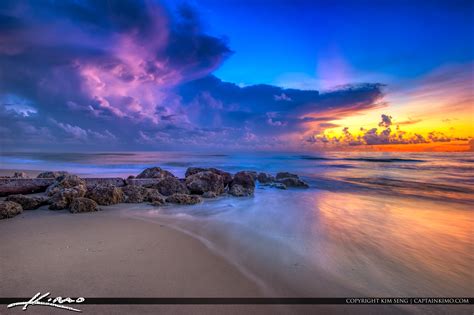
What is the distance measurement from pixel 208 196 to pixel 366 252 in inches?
174

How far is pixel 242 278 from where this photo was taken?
94.5 inches

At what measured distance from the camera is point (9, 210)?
4.20 m

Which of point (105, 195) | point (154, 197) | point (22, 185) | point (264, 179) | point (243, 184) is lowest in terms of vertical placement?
point (264, 179)

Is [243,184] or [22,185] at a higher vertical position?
[22,185]

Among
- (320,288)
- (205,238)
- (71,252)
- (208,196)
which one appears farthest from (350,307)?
(208,196)

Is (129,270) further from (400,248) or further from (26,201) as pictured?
(26,201)

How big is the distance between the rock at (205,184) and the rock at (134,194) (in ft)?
4.73

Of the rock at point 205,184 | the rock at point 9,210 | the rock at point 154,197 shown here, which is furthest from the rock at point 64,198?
the rock at point 205,184

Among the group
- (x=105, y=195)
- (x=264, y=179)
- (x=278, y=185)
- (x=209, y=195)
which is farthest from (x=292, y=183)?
(x=105, y=195)

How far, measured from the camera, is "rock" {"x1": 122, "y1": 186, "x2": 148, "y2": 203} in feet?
19.1

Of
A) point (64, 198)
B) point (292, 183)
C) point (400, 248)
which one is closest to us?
point (400, 248)

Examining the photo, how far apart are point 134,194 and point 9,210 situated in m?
2.26

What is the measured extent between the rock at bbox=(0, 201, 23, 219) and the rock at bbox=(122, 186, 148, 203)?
194cm

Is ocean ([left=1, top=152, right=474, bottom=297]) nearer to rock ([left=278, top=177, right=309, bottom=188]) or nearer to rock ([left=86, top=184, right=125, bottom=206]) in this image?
rock ([left=86, top=184, right=125, bottom=206])
